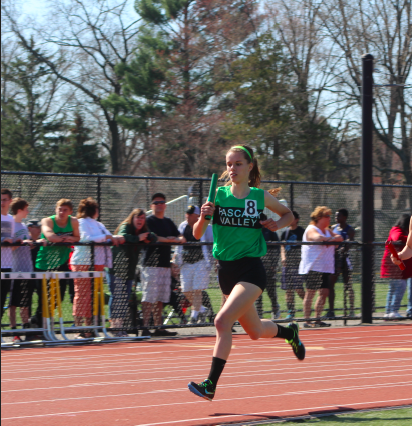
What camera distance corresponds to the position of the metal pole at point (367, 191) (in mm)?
10914

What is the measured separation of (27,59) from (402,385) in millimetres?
34114

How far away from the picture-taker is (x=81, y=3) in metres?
36.7

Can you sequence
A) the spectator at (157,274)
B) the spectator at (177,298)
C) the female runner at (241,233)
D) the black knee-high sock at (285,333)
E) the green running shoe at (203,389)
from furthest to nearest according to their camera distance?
1. the spectator at (177,298)
2. the spectator at (157,274)
3. the black knee-high sock at (285,333)
4. the female runner at (241,233)
5. the green running shoe at (203,389)

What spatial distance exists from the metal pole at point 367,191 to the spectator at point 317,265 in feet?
1.96

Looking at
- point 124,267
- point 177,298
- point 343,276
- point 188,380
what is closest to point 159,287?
point 177,298

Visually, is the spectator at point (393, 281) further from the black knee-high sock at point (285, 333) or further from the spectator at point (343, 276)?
the black knee-high sock at point (285, 333)

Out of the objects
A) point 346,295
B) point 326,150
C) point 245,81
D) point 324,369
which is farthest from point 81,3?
point 324,369

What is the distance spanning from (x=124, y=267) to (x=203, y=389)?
5190 mm

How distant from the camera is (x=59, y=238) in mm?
8906

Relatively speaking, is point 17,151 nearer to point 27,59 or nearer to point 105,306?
point 27,59

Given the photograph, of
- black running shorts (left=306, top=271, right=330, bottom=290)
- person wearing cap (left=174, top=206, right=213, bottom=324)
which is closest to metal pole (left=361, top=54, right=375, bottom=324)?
black running shorts (left=306, top=271, right=330, bottom=290)

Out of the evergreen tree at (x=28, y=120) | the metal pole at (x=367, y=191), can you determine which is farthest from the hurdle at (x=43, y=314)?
the evergreen tree at (x=28, y=120)

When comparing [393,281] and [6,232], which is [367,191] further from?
→ [6,232]

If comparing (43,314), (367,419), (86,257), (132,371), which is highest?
(86,257)
